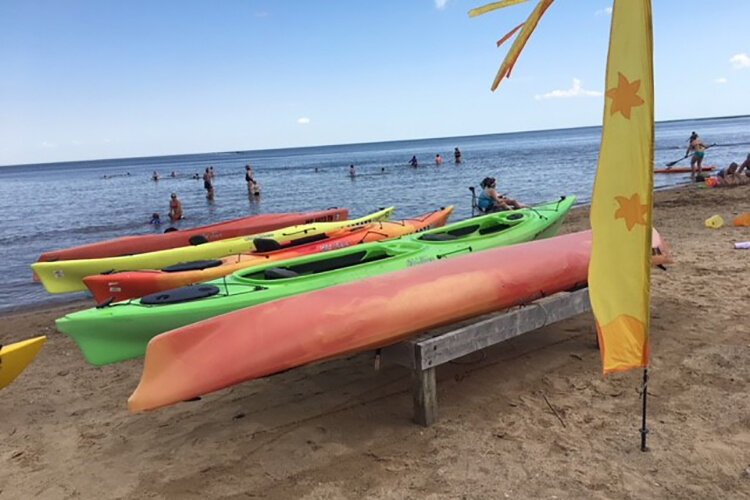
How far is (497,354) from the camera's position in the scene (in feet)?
16.5

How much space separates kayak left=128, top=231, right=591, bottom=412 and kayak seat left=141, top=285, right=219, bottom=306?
47.8 inches

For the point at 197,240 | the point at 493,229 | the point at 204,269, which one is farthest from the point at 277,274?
the point at 197,240

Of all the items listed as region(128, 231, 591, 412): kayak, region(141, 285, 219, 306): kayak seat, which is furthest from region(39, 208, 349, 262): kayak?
region(128, 231, 591, 412): kayak

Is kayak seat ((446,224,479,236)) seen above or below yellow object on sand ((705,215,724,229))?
above

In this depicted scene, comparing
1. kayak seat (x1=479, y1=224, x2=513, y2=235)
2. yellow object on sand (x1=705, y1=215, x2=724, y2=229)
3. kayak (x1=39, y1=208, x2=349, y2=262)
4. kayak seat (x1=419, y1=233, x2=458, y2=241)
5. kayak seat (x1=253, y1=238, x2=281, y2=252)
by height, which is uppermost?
kayak seat (x1=419, y1=233, x2=458, y2=241)

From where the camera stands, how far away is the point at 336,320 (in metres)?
3.94

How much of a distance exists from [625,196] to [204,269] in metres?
5.05

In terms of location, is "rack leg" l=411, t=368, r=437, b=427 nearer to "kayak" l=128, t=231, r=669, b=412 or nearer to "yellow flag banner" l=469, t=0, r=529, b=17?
"kayak" l=128, t=231, r=669, b=412

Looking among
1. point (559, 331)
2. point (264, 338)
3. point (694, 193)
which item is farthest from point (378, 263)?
point (694, 193)

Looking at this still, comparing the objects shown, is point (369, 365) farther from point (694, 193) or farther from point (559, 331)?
point (694, 193)

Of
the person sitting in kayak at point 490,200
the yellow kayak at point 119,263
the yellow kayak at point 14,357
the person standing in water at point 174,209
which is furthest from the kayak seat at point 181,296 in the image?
the person standing in water at point 174,209

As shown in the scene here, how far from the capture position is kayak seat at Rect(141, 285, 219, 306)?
4.86 m

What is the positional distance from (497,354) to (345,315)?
1714 millimetres

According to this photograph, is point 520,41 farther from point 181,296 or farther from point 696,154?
point 696,154
